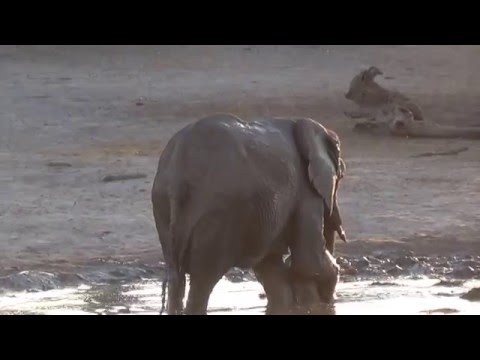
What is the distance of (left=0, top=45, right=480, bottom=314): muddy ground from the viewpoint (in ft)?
38.9

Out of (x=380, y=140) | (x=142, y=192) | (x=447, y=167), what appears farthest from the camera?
(x=380, y=140)

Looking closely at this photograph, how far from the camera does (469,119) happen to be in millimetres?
17891

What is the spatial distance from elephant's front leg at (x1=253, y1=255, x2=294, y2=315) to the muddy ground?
182cm

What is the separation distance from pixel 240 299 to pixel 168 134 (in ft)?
21.4

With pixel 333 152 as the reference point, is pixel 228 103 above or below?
below

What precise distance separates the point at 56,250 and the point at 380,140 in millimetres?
5614

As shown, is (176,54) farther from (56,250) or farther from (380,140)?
(56,250)

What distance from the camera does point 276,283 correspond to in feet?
31.0

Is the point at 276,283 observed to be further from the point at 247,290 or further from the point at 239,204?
the point at 247,290

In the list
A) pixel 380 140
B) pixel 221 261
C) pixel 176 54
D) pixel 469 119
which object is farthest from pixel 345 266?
pixel 176 54

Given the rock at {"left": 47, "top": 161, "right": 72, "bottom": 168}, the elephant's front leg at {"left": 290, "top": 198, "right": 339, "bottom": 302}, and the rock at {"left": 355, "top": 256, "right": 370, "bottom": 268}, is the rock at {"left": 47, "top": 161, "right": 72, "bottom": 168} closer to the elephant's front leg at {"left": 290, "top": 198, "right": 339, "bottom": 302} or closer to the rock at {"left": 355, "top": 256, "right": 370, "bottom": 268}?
the rock at {"left": 355, "top": 256, "right": 370, "bottom": 268}

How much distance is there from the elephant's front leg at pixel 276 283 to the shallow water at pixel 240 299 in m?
0.18

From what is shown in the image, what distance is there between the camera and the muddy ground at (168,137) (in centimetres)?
1186

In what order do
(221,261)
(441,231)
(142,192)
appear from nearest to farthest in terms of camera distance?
(221,261) → (441,231) → (142,192)
